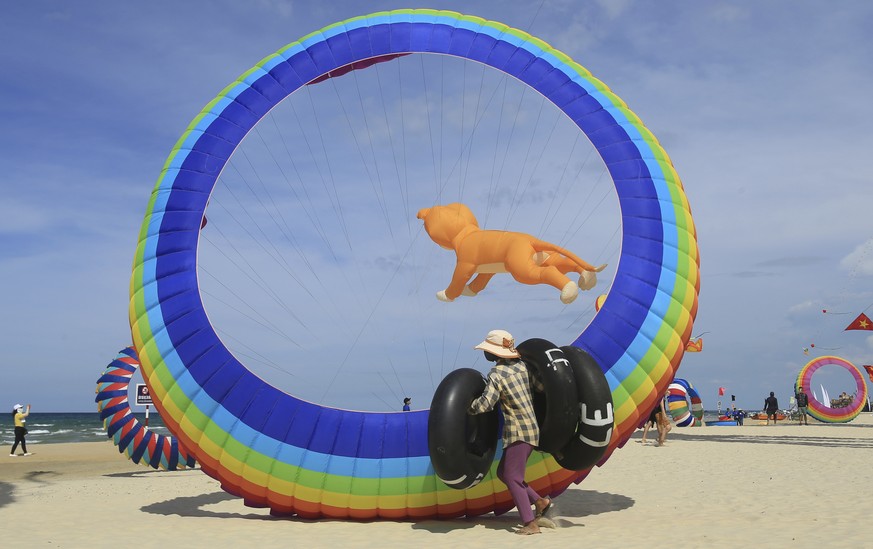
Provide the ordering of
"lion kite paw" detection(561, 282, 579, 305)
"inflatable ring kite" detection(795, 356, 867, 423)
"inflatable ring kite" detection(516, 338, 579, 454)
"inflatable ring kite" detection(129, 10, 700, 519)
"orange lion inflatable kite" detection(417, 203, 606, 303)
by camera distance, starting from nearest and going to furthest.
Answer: "inflatable ring kite" detection(516, 338, 579, 454) < "inflatable ring kite" detection(129, 10, 700, 519) < "lion kite paw" detection(561, 282, 579, 305) < "orange lion inflatable kite" detection(417, 203, 606, 303) < "inflatable ring kite" detection(795, 356, 867, 423)

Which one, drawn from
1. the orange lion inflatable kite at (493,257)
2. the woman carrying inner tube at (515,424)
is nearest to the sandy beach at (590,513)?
→ the woman carrying inner tube at (515,424)

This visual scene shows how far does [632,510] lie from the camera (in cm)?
812

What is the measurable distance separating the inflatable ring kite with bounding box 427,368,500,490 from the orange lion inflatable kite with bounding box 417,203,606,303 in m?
1.60

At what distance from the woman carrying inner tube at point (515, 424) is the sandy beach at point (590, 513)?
296 mm

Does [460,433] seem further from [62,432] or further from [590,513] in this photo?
[62,432]

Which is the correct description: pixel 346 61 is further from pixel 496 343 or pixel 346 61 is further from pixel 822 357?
pixel 822 357

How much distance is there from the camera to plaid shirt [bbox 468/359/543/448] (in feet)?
21.7

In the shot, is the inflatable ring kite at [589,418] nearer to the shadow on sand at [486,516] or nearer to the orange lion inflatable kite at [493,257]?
the shadow on sand at [486,516]

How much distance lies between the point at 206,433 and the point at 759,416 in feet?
133

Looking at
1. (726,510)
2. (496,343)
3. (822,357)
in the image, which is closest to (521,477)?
(496,343)

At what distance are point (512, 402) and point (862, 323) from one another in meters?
26.1

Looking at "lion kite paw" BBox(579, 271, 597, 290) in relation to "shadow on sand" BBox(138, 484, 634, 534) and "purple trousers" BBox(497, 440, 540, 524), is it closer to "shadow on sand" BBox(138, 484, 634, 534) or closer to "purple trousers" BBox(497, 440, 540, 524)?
"purple trousers" BBox(497, 440, 540, 524)

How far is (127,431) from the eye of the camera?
573 inches

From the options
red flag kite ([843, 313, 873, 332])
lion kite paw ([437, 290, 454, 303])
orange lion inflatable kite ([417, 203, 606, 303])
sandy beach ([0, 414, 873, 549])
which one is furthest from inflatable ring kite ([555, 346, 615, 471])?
red flag kite ([843, 313, 873, 332])
